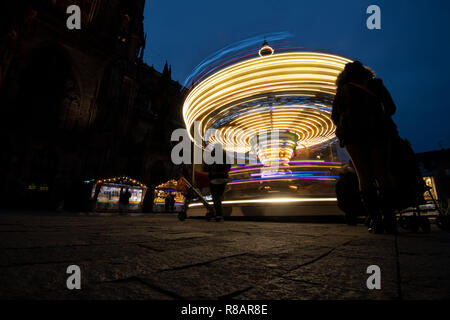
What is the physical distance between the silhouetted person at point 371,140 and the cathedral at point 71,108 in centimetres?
1838

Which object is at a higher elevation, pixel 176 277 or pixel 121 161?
pixel 121 161

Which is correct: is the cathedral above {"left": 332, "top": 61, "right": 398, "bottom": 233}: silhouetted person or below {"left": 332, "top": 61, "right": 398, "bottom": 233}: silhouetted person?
above

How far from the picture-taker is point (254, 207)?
641 centimetres

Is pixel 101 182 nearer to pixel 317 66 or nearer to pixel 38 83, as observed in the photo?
pixel 38 83

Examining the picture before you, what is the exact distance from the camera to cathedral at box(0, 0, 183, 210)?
56.0 feet

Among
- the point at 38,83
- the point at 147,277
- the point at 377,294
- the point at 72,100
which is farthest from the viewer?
the point at 72,100

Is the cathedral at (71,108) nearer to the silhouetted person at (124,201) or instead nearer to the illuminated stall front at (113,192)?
the illuminated stall front at (113,192)

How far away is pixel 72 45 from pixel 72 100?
6604mm

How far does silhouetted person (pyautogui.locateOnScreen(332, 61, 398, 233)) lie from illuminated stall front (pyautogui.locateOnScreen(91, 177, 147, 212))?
17660mm

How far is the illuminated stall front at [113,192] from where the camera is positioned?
16.2 metres

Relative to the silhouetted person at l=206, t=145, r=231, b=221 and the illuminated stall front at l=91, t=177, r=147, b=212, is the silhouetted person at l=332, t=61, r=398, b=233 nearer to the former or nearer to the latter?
the silhouetted person at l=206, t=145, r=231, b=221

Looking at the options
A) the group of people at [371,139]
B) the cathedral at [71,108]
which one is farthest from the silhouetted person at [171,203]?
the group of people at [371,139]

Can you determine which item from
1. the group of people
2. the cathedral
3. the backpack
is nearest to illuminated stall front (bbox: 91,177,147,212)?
the cathedral
